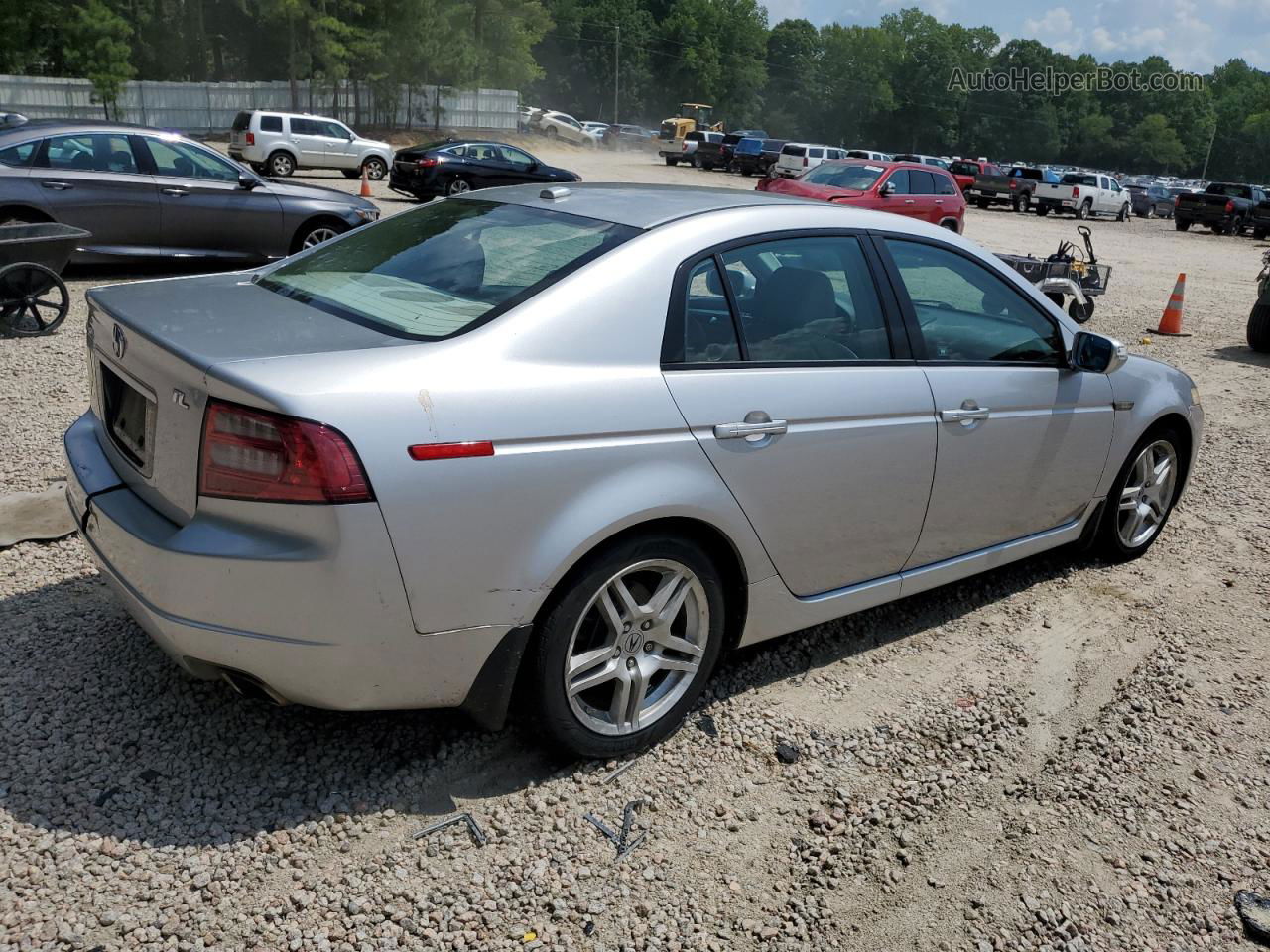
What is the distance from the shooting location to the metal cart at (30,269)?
7.87m

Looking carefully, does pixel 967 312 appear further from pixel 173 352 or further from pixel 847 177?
pixel 847 177

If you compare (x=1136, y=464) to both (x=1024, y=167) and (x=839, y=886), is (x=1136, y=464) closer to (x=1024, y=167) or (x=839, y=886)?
(x=839, y=886)

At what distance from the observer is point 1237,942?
279 centimetres

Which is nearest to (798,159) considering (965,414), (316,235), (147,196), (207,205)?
(316,235)

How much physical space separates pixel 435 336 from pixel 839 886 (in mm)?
1829

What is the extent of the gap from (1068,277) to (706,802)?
11882mm

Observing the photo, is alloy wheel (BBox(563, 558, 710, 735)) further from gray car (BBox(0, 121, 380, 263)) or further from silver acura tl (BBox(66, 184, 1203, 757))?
gray car (BBox(0, 121, 380, 263))

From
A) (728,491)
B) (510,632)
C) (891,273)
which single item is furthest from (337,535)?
(891,273)

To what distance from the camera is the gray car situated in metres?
10.1

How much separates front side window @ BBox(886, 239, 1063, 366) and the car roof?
0.49 meters

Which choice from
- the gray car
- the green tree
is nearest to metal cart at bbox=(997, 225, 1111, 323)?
the gray car

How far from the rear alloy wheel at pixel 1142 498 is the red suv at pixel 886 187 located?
13.4m

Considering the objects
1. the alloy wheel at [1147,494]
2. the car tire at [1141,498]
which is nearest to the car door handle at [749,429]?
the car tire at [1141,498]

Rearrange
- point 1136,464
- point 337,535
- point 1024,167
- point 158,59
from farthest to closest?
point 158,59, point 1024,167, point 1136,464, point 337,535
